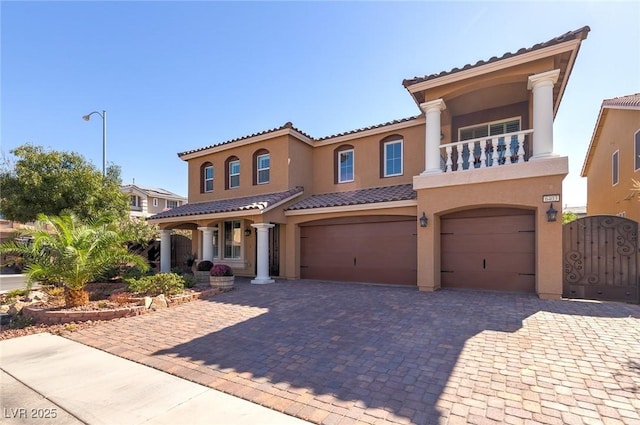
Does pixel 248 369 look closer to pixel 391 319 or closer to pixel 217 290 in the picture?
pixel 391 319

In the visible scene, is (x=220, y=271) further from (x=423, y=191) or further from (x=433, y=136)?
(x=433, y=136)

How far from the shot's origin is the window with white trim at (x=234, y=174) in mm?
15273

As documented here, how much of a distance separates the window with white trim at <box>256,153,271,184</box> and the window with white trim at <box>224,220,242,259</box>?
7.74 ft

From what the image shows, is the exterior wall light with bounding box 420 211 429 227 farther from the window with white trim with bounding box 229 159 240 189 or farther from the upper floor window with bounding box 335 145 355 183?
the window with white trim with bounding box 229 159 240 189

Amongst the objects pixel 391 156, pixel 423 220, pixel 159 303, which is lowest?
pixel 159 303

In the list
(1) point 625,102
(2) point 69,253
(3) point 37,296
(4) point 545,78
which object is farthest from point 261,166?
(1) point 625,102

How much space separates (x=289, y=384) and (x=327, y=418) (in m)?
0.86

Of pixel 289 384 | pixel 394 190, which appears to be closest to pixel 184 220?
pixel 394 190

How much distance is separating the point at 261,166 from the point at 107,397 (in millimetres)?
11784

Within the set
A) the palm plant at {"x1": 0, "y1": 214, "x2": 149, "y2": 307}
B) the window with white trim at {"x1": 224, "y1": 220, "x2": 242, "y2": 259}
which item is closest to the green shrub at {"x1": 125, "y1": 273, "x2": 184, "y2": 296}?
the palm plant at {"x1": 0, "y1": 214, "x2": 149, "y2": 307}

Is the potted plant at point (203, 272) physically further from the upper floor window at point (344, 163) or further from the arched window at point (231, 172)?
the upper floor window at point (344, 163)

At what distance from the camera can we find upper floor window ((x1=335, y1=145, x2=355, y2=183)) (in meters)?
13.6

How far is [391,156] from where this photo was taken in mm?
12664

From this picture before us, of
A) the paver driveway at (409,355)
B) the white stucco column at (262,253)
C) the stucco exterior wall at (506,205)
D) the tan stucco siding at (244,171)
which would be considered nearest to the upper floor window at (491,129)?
the stucco exterior wall at (506,205)
